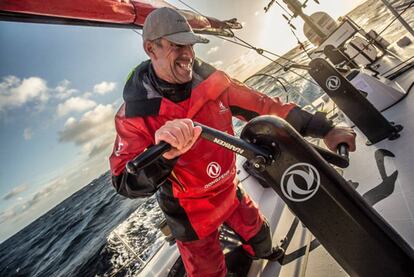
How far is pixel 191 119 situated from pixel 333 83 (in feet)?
5.36

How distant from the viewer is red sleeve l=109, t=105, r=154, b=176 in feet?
5.59

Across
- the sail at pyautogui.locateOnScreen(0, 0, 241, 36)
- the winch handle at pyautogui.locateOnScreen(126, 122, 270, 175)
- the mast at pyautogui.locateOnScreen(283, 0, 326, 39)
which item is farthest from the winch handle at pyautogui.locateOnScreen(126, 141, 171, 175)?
the mast at pyautogui.locateOnScreen(283, 0, 326, 39)

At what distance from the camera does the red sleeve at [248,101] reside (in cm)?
209

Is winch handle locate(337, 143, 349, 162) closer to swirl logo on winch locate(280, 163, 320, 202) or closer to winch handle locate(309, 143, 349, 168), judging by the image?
winch handle locate(309, 143, 349, 168)

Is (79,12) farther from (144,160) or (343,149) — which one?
(343,149)

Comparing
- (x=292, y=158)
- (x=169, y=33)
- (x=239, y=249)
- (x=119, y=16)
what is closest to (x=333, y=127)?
(x=292, y=158)

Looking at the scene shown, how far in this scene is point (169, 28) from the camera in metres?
1.85

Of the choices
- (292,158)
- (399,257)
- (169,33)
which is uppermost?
(169,33)

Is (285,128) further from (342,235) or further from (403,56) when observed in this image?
(403,56)

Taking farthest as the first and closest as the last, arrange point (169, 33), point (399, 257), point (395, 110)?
point (395, 110), point (169, 33), point (399, 257)

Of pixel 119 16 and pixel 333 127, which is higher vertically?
pixel 119 16

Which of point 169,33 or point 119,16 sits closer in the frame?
point 169,33

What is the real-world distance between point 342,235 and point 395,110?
267 centimetres

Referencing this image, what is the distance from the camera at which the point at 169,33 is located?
6.03 ft
